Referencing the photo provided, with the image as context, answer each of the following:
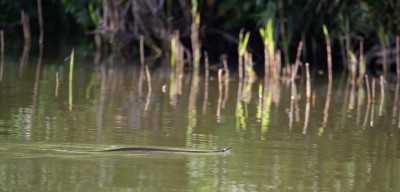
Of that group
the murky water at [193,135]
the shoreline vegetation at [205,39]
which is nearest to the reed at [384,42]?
the shoreline vegetation at [205,39]

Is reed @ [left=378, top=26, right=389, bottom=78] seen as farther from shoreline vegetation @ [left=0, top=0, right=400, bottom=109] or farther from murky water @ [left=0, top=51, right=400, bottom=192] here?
murky water @ [left=0, top=51, right=400, bottom=192]

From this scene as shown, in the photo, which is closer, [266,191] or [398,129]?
[266,191]

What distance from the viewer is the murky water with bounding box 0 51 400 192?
5.47 meters

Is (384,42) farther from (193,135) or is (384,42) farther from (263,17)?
(193,135)

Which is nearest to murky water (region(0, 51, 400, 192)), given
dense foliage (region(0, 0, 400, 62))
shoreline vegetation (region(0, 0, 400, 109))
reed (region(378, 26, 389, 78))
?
shoreline vegetation (region(0, 0, 400, 109))

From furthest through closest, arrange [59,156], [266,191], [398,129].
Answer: [398,129] < [59,156] < [266,191]

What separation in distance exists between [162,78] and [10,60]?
2.89 meters

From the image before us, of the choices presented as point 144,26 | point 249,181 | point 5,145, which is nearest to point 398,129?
point 249,181

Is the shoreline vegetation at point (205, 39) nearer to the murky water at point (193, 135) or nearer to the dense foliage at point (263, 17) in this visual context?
the dense foliage at point (263, 17)

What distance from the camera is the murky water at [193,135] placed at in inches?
215

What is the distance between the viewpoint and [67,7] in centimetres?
1739

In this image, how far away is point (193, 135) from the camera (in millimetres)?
7027

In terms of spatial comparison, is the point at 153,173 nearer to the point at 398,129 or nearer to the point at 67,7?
the point at 398,129

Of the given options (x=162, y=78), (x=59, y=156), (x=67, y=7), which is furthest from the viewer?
(x=67, y=7)
